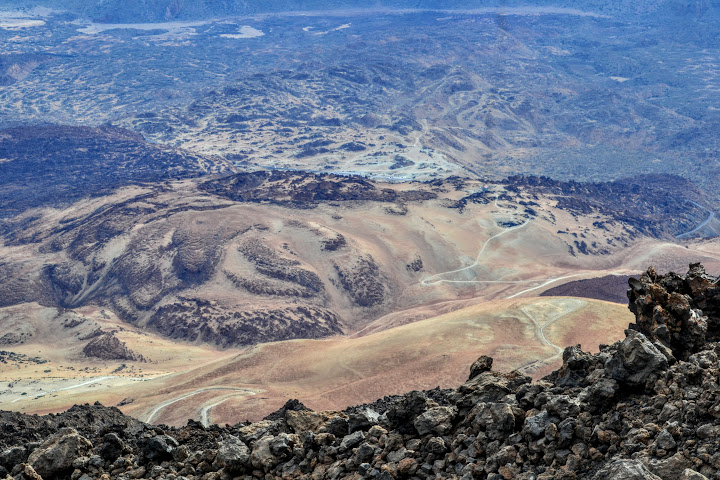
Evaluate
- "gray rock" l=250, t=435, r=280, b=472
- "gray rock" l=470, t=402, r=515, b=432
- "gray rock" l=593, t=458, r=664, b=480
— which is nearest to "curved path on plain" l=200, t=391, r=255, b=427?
"gray rock" l=250, t=435, r=280, b=472

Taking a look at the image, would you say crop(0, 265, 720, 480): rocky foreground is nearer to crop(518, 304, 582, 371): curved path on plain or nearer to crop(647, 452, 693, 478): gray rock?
crop(647, 452, 693, 478): gray rock

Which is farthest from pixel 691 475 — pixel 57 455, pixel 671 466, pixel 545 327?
pixel 545 327

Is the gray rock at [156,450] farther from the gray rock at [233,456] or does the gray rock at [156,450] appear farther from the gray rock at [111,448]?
the gray rock at [233,456]

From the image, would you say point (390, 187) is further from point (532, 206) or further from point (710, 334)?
point (710, 334)

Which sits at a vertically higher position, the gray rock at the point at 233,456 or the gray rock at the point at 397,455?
the gray rock at the point at 397,455

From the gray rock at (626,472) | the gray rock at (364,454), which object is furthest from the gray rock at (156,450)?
the gray rock at (626,472)

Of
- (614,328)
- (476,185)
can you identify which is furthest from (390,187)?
(614,328)
